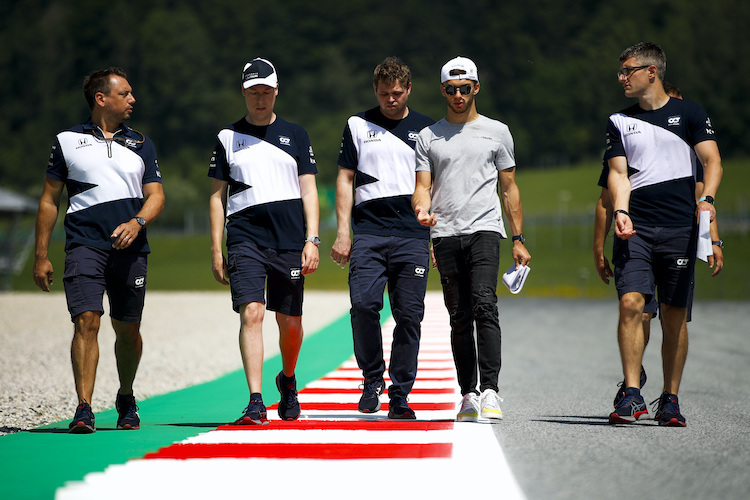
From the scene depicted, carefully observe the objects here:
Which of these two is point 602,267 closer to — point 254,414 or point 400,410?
point 400,410

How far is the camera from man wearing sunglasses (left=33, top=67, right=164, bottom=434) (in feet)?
20.6

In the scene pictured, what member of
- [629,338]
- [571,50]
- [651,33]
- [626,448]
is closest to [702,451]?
[626,448]

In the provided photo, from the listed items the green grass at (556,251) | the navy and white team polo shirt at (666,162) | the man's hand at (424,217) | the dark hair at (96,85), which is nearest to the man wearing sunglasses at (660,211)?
the navy and white team polo shirt at (666,162)

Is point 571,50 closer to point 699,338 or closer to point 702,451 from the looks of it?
point 699,338

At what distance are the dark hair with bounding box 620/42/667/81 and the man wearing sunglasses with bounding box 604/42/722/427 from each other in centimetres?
25

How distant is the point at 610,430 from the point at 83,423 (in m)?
2.98

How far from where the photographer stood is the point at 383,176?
6.96 m

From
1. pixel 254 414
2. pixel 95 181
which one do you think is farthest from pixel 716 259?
pixel 95 181

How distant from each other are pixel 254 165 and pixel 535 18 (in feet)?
443

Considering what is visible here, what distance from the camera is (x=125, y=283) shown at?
6410mm

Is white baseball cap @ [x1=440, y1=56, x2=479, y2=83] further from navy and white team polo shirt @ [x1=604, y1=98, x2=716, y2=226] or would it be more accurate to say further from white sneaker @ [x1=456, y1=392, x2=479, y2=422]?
white sneaker @ [x1=456, y1=392, x2=479, y2=422]

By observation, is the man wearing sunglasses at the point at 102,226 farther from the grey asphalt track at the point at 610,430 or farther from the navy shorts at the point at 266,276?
the grey asphalt track at the point at 610,430

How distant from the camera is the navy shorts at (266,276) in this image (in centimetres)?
652

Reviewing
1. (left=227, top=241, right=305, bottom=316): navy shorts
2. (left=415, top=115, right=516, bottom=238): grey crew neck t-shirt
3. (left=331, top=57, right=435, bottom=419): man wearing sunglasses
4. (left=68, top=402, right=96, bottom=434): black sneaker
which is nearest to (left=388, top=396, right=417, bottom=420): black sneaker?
(left=331, top=57, right=435, bottom=419): man wearing sunglasses
